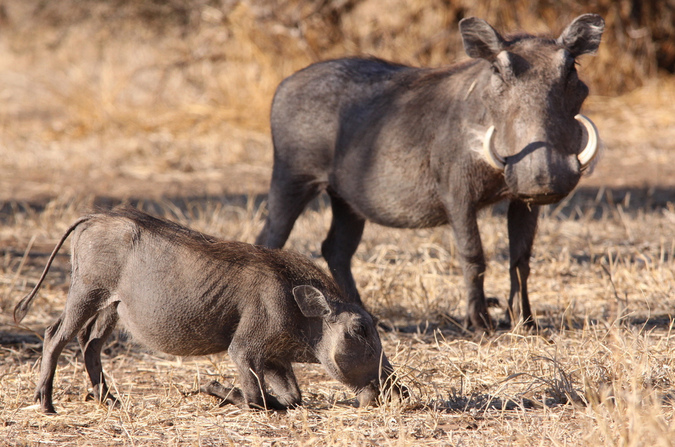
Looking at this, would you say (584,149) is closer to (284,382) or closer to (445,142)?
(445,142)

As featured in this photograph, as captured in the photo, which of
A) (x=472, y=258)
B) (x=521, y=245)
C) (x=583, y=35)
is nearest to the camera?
(x=583, y=35)

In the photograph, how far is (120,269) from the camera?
10.0 ft

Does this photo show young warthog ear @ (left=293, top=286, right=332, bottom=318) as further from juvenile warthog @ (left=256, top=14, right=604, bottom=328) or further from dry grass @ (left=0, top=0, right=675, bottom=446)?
juvenile warthog @ (left=256, top=14, right=604, bottom=328)

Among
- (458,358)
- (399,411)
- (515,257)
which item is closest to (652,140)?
(515,257)

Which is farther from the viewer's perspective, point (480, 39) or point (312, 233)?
point (312, 233)

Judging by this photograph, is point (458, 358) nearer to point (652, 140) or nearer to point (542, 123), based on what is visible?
point (542, 123)

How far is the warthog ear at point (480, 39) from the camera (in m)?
3.71

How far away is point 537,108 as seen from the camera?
11.5 ft

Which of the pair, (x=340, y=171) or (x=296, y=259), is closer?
(x=296, y=259)

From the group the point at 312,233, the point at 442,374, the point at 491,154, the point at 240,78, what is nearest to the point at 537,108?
the point at 491,154

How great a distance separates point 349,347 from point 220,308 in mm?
481

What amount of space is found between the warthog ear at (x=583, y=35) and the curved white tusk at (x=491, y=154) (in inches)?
20.3

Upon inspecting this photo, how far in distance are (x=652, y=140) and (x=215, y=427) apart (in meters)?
7.51

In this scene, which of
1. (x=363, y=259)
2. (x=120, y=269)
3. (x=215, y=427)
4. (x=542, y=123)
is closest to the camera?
(x=215, y=427)
